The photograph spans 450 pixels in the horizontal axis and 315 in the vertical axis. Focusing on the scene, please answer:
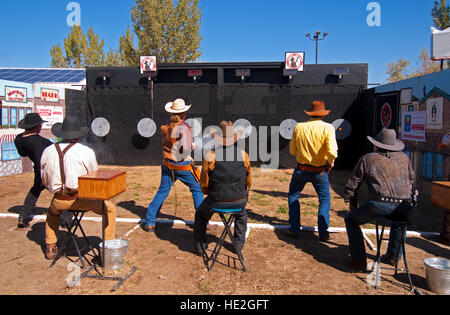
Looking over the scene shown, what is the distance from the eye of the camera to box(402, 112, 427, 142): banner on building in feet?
25.9

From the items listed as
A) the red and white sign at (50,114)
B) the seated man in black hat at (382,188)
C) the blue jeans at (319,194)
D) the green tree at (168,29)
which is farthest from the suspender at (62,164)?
the green tree at (168,29)

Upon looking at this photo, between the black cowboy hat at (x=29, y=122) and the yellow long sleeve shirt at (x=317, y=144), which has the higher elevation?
the black cowboy hat at (x=29, y=122)

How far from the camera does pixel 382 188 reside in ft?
11.8

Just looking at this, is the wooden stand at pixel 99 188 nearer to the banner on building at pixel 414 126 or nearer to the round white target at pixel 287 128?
the banner on building at pixel 414 126

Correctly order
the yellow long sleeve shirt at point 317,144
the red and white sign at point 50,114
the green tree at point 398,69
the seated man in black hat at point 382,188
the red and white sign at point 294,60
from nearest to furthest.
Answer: the seated man in black hat at point 382,188, the yellow long sleeve shirt at point 317,144, the red and white sign at point 50,114, the red and white sign at point 294,60, the green tree at point 398,69

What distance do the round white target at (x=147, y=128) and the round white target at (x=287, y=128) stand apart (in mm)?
4375

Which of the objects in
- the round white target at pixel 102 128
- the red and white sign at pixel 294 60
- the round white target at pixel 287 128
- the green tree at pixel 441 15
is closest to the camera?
the round white target at pixel 287 128

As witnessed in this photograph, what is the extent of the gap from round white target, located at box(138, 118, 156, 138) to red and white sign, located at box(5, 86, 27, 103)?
3.54 meters

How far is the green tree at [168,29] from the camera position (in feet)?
85.4

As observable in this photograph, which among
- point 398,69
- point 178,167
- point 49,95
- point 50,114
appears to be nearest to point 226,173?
point 178,167

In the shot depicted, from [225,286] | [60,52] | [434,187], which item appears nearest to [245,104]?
[434,187]

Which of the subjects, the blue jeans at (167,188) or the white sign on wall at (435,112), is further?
the white sign on wall at (435,112)

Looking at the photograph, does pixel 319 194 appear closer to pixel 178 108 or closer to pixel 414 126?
pixel 178 108

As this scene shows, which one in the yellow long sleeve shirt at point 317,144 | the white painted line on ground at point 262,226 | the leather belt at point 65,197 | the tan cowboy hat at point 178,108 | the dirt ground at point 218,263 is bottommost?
the dirt ground at point 218,263
